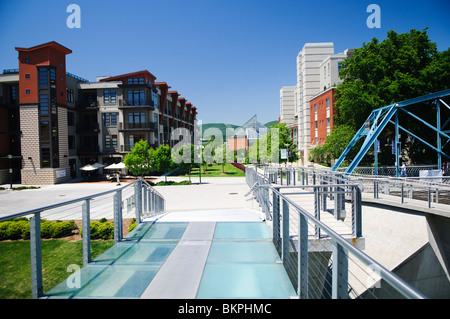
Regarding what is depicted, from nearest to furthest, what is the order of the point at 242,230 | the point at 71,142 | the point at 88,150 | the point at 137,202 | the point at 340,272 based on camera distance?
1. the point at 340,272
2. the point at 242,230
3. the point at 137,202
4. the point at 71,142
5. the point at 88,150

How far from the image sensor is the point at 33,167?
3353 cm

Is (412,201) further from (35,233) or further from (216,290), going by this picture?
(35,233)

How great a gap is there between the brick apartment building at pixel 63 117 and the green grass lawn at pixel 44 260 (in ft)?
84.5

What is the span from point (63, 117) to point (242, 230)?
35.9 metres

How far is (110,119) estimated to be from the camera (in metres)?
39.5

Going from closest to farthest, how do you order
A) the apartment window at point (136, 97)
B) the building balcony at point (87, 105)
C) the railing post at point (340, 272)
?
the railing post at point (340, 272), the building balcony at point (87, 105), the apartment window at point (136, 97)

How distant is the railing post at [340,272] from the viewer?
248 centimetres

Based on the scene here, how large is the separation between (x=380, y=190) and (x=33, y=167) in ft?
114

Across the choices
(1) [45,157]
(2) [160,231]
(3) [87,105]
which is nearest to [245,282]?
(2) [160,231]

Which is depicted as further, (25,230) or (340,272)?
(25,230)

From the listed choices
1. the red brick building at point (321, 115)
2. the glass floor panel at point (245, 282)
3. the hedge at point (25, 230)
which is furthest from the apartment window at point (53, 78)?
the glass floor panel at point (245, 282)

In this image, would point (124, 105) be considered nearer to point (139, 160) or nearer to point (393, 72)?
point (139, 160)

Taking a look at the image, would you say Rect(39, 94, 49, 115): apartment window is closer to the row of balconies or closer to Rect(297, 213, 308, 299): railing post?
the row of balconies

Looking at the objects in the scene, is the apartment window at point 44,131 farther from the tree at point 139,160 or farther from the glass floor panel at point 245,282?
the glass floor panel at point 245,282
